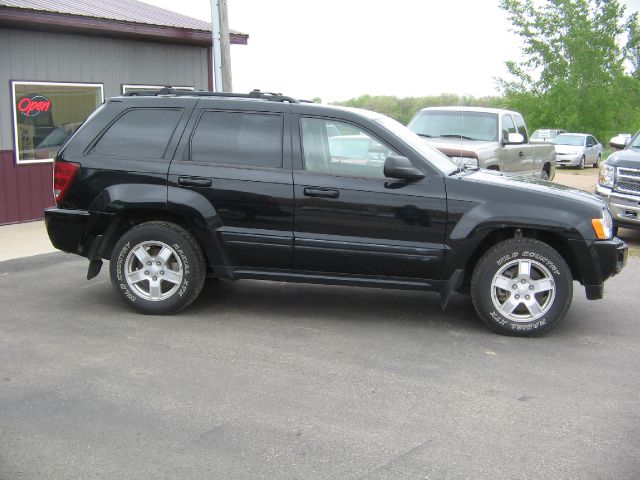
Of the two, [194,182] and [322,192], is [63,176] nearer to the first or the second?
[194,182]

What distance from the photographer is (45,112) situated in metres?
11.6

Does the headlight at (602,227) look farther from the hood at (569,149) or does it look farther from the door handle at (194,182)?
the hood at (569,149)

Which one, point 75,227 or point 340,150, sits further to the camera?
point 75,227

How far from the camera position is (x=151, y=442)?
3971mm

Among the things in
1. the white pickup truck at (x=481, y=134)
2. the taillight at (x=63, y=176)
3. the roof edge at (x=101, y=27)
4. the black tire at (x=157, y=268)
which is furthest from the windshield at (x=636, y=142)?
the taillight at (x=63, y=176)

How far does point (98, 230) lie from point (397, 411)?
3284mm

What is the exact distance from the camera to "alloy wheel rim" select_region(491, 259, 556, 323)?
5945 millimetres

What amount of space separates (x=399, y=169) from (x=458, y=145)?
628 centimetres

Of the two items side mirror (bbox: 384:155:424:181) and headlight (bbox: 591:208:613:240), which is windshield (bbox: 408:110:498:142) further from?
side mirror (bbox: 384:155:424:181)

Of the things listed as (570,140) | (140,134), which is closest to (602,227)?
(140,134)

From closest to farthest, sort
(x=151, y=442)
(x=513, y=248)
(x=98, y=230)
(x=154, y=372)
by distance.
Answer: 1. (x=151, y=442)
2. (x=154, y=372)
3. (x=513, y=248)
4. (x=98, y=230)

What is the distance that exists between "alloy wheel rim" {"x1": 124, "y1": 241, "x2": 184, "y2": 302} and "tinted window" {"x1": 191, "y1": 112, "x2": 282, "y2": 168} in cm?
85

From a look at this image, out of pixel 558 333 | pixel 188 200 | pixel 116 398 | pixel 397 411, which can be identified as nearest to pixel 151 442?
pixel 116 398

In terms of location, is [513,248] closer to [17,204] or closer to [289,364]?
[289,364]
